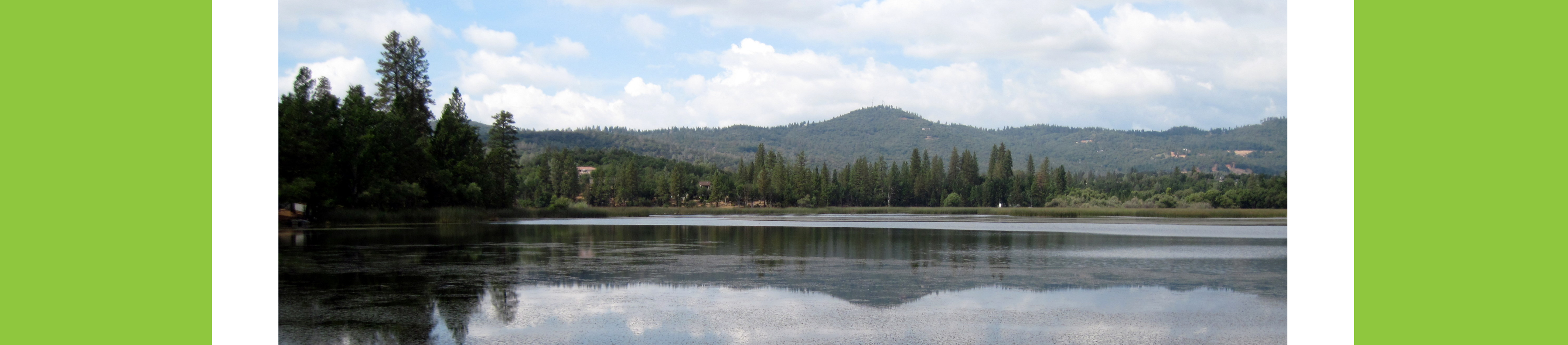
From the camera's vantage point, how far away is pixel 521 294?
12.6m

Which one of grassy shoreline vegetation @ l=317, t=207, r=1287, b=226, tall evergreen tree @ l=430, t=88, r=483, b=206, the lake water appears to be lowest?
grassy shoreline vegetation @ l=317, t=207, r=1287, b=226

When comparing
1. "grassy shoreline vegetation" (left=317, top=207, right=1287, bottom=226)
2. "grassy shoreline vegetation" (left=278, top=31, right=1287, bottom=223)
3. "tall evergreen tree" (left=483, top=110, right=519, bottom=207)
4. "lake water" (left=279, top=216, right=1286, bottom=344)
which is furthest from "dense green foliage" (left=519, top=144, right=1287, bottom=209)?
"lake water" (left=279, top=216, right=1286, bottom=344)

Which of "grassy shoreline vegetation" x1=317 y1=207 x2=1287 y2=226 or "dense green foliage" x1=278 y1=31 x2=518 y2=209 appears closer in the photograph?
"dense green foliage" x1=278 y1=31 x2=518 y2=209

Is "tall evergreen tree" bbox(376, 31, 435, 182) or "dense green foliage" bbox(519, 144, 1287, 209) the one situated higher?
"tall evergreen tree" bbox(376, 31, 435, 182)

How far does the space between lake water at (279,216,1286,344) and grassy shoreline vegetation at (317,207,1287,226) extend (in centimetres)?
1832

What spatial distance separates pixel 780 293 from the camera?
13.0m

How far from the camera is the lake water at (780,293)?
9703mm

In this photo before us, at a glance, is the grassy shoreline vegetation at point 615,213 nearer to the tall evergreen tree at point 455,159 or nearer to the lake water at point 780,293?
the tall evergreen tree at point 455,159

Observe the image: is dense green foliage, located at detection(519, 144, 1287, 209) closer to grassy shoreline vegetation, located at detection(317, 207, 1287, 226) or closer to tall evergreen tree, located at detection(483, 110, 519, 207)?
grassy shoreline vegetation, located at detection(317, 207, 1287, 226)

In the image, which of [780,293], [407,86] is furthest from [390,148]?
[780,293]

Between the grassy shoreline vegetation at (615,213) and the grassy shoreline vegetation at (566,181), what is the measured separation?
0.56 feet

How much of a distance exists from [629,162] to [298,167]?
322 feet

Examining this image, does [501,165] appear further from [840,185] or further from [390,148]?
[840,185]

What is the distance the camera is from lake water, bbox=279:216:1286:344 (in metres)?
9.70
